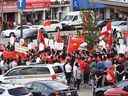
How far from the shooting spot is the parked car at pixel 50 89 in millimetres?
28525

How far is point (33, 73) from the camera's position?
112ft

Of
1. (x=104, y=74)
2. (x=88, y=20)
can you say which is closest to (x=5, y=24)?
(x=88, y=20)

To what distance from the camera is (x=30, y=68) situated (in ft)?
112

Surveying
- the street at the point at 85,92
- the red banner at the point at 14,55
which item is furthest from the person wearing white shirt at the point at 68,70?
the red banner at the point at 14,55

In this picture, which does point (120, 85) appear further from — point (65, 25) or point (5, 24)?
point (5, 24)

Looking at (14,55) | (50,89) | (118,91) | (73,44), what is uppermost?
(73,44)

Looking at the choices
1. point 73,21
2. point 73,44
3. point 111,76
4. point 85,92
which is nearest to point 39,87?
point 111,76

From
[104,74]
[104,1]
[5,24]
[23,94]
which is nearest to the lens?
[23,94]

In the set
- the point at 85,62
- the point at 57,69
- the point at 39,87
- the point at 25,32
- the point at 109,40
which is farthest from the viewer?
the point at 25,32

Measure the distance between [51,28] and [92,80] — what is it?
24220mm

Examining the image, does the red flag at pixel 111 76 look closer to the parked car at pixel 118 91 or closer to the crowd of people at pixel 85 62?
the crowd of people at pixel 85 62

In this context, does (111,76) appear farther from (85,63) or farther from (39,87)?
(39,87)

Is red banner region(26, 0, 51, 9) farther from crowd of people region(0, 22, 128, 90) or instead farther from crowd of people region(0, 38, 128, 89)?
crowd of people region(0, 38, 128, 89)

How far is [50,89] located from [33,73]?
566 cm
